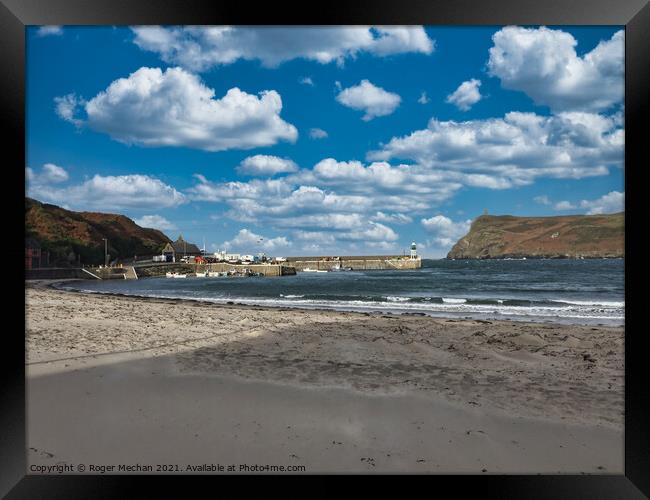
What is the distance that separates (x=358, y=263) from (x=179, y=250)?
1514 inches

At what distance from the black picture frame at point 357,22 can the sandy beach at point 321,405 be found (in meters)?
0.34

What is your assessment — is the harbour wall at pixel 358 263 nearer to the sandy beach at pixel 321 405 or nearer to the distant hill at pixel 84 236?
the distant hill at pixel 84 236

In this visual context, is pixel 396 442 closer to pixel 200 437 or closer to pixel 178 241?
pixel 200 437

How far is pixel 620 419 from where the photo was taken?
11.1 feet

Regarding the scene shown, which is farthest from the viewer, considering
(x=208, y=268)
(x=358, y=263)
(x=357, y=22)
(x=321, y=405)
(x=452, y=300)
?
(x=358, y=263)

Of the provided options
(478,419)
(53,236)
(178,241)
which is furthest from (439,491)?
(178,241)

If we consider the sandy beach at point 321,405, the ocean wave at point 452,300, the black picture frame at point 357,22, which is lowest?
the ocean wave at point 452,300

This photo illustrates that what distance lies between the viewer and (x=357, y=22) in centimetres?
235

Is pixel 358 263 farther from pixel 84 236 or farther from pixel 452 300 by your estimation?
pixel 452 300

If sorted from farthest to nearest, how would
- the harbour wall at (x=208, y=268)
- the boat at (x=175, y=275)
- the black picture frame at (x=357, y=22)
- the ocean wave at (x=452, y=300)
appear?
the harbour wall at (x=208, y=268) → the boat at (x=175, y=275) → the ocean wave at (x=452, y=300) → the black picture frame at (x=357, y=22)

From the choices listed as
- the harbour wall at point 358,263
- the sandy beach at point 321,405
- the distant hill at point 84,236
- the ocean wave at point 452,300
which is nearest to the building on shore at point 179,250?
the distant hill at point 84,236

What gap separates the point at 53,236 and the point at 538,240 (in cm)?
8962

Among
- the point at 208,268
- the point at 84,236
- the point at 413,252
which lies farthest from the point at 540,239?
the point at 84,236

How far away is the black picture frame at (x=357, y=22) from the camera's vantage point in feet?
7.16
